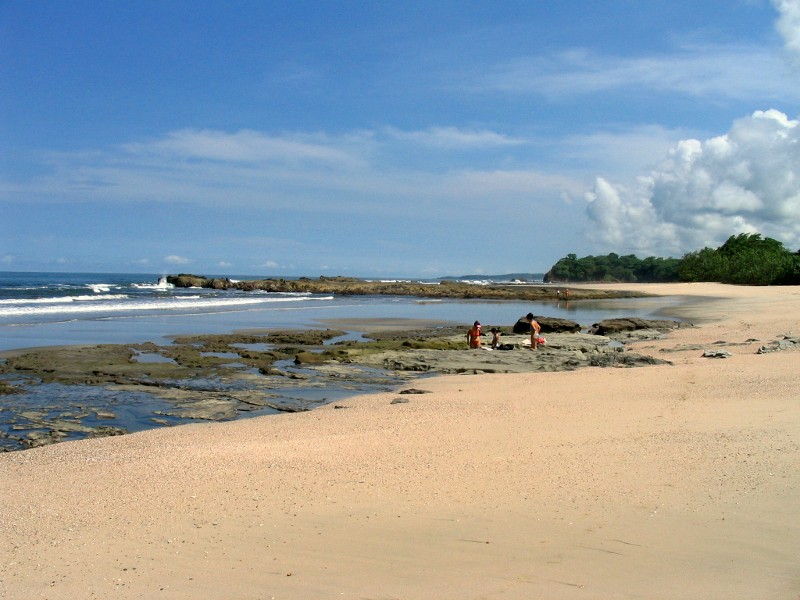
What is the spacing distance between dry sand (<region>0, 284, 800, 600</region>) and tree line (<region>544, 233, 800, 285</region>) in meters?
72.5

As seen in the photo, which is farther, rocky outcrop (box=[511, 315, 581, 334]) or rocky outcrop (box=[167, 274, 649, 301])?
rocky outcrop (box=[167, 274, 649, 301])

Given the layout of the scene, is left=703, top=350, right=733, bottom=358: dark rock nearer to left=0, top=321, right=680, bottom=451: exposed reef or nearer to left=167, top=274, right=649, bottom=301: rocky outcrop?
left=0, top=321, right=680, bottom=451: exposed reef

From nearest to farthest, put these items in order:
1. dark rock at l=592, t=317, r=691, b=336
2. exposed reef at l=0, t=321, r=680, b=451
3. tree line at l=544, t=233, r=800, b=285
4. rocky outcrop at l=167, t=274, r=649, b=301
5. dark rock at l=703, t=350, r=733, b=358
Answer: exposed reef at l=0, t=321, r=680, b=451 → dark rock at l=703, t=350, r=733, b=358 → dark rock at l=592, t=317, r=691, b=336 → rocky outcrop at l=167, t=274, r=649, b=301 → tree line at l=544, t=233, r=800, b=285

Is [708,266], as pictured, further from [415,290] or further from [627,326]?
[627,326]

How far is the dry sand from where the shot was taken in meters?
4.88

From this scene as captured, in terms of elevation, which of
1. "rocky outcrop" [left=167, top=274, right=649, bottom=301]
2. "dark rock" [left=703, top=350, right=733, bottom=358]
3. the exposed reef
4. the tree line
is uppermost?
the tree line

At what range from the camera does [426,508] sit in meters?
6.23

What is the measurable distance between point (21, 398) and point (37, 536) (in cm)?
841

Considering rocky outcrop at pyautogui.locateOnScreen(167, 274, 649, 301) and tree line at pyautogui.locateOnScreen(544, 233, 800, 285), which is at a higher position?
tree line at pyautogui.locateOnScreen(544, 233, 800, 285)

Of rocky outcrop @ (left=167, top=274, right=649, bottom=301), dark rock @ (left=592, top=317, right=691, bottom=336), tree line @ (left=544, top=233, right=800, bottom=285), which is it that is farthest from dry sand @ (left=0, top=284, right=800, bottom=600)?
tree line @ (left=544, top=233, right=800, bottom=285)

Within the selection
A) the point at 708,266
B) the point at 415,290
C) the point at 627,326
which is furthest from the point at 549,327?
the point at 708,266

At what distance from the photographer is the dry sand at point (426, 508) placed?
4883 mm

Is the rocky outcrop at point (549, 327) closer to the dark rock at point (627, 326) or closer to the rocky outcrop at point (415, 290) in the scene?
the dark rock at point (627, 326)

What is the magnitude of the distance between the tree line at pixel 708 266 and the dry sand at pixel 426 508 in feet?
238
